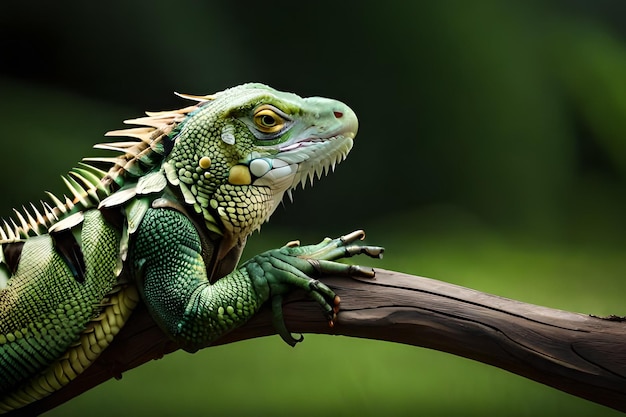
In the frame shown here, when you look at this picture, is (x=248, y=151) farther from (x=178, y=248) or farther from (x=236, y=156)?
(x=178, y=248)

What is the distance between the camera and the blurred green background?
161 inches

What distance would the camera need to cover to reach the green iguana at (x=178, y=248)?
2.16 meters

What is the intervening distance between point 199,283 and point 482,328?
92cm

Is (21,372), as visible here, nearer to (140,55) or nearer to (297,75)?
(140,55)

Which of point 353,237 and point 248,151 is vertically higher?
point 248,151

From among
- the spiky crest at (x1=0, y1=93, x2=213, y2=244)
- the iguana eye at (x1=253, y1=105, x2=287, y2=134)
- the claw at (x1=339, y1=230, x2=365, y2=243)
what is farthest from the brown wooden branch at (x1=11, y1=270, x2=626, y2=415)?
the spiky crest at (x1=0, y1=93, x2=213, y2=244)

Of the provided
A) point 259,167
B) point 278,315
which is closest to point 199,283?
point 278,315

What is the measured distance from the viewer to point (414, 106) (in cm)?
457

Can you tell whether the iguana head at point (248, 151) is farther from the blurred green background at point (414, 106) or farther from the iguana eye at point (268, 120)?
the blurred green background at point (414, 106)

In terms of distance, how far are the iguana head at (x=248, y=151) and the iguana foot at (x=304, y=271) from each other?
0.63 feet

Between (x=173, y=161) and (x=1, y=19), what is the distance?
2.45 metres

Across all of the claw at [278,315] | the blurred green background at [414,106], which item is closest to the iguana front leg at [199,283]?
the claw at [278,315]

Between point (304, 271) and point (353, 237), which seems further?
point (353, 237)

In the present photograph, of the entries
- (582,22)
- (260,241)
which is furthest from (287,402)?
(582,22)
